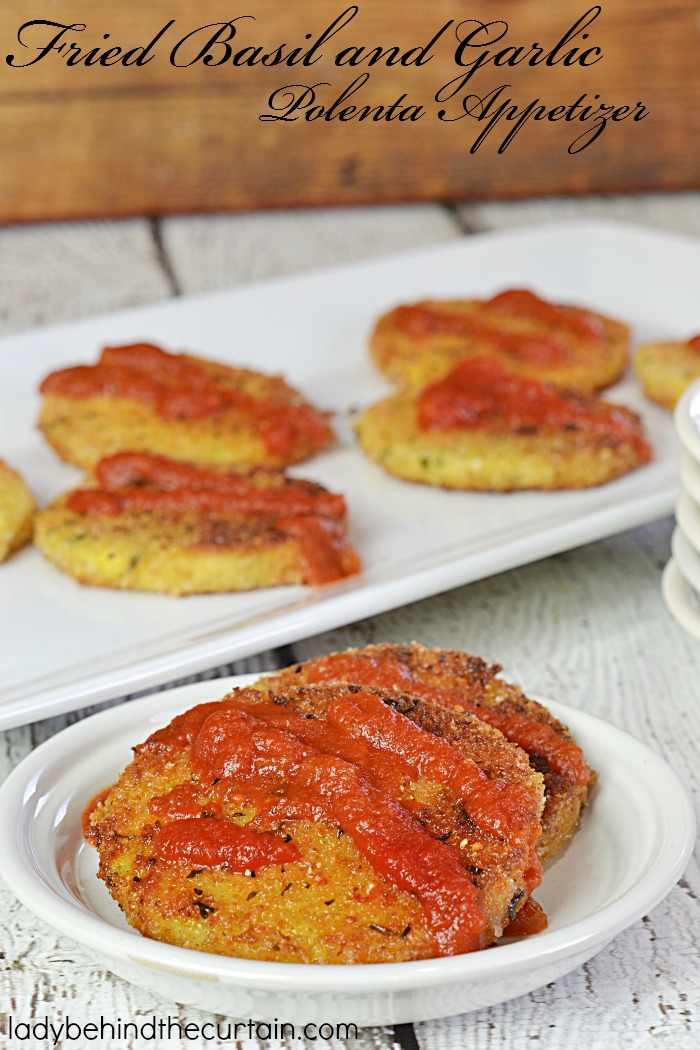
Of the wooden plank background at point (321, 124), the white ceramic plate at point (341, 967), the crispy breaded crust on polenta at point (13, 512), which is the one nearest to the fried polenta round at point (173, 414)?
the crispy breaded crust on polenta at point (13, 512)

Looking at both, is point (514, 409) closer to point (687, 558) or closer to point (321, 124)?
point (687, 558)

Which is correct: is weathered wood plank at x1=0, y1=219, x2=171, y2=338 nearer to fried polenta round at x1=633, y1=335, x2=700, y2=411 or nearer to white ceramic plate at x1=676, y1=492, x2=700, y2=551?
fried polenta round at x1=633, y1=335, x2=700, y2=411

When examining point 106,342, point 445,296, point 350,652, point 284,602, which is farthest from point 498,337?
point 350,652

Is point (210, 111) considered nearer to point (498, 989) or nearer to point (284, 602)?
point (284, 602)

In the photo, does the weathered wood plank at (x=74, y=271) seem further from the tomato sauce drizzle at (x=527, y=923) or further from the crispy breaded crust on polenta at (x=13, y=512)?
the tomato sauce drizzle at (x=527, y=923)

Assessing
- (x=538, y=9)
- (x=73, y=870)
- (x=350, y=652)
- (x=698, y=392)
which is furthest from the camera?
(x=538, y=9)

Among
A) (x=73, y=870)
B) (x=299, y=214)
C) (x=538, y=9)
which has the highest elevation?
(x=73, y=870)

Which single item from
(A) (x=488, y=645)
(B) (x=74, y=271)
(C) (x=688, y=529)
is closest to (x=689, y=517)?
(C) (x=688, y=529)
